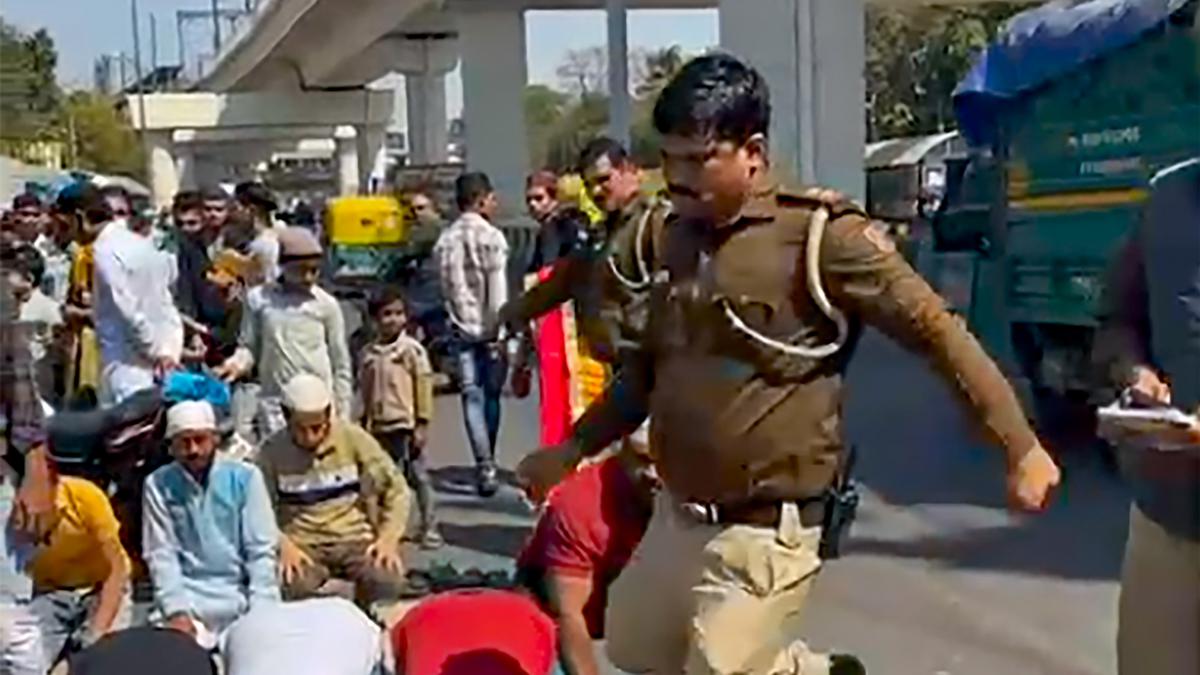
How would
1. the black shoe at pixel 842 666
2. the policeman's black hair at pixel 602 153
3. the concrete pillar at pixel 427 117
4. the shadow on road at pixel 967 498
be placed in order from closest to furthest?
the black shoe at pixel 842 666, the policeman's black hair at pixel 602 153, the shadow on road at pixel 967 498, the concrete pillar at pixel 427 117

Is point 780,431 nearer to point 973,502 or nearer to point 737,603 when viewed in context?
point 737,603

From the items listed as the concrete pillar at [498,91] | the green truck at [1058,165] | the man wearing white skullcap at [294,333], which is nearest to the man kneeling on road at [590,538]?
the man wearing white skullcap at [294,333]

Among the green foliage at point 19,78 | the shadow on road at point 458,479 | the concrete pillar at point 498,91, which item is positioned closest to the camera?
the green foliage at point 19,78

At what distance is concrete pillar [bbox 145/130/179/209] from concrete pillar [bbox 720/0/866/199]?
→ 45117mm

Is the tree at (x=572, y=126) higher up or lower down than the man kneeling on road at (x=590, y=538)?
higher up

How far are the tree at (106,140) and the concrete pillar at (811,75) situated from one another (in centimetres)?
3257

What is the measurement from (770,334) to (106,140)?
55.4 metres

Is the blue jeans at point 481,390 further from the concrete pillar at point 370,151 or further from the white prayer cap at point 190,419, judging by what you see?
the concrete pillar at point 370,151

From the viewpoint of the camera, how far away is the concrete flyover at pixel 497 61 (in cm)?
1462

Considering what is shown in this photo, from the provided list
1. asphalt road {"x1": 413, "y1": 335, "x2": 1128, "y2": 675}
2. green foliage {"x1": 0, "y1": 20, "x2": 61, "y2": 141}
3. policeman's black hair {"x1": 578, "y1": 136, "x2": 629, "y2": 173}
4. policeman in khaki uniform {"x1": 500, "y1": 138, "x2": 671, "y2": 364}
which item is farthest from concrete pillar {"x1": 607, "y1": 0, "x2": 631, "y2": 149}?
policeman in khaki uniform {"x1": 500, "y1": 138, "x2": 671, "y2": 364}

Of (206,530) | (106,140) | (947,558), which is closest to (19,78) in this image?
(206,530)

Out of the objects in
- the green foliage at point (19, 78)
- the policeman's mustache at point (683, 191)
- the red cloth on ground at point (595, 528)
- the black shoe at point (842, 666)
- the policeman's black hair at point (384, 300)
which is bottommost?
the black shoe at point (842, 666)

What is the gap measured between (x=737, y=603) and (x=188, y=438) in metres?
2.58

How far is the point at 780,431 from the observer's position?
14.2 ft
